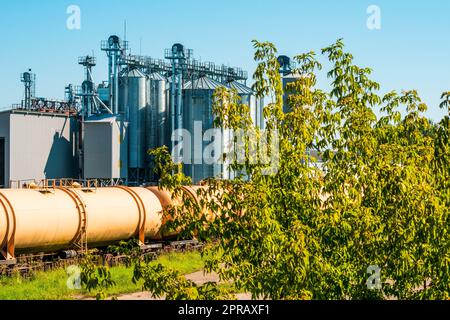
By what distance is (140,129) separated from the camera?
2480 inches

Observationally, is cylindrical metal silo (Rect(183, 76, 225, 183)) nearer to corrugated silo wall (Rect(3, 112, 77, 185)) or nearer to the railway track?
corrugated silo wall (Rect(3, 112, 77, 185))

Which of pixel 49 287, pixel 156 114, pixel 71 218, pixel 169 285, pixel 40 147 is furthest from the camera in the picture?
pixel 156 114

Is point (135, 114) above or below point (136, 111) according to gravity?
below

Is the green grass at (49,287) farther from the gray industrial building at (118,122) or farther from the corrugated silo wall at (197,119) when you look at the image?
the corrugated silo wall at (197,119)

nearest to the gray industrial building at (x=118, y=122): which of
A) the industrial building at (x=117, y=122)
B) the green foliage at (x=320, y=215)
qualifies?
the industrial building at (x=117, y=122)

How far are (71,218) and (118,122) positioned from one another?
34724 mm

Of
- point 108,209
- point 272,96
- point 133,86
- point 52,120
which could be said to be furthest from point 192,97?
point 272,96

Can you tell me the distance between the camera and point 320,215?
10.3 metres

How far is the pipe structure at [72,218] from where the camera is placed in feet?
76.6

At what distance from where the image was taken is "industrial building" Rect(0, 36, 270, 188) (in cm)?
5212

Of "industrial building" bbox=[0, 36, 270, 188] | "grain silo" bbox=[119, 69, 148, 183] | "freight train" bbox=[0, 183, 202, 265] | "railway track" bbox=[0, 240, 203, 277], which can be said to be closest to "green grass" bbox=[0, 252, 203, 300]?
"railway track" bbox=[0, 240, 203, 277]

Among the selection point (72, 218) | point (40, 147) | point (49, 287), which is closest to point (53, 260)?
point (72, 218)

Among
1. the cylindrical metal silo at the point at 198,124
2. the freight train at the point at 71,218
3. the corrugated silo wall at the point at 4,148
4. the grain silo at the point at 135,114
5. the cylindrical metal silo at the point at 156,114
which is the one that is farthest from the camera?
the cylindrical metal silo at the point at 156,114

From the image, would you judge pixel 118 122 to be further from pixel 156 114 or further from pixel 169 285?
pixel 169 285
